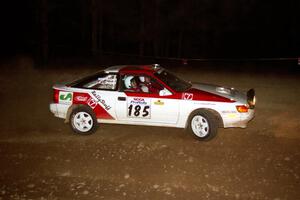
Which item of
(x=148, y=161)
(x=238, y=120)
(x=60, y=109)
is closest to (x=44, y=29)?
(x=60, y=109)

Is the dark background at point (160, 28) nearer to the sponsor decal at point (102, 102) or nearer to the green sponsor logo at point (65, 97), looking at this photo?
the green sponsor logo at point (65, 97)

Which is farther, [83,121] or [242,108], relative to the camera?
[83,121]

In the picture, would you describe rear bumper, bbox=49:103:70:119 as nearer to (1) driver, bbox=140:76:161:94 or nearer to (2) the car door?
(2) the car door

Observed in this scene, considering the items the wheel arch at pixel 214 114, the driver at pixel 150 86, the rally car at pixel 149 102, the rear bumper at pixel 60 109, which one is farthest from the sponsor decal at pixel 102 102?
the wheel arch at pixel 214 114

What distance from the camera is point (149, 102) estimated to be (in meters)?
8.05

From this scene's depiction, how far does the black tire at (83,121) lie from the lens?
847 centimetres

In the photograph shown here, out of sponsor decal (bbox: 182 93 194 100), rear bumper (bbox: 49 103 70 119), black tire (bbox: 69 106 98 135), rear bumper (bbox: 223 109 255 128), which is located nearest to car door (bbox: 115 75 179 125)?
sponsor decal (bbox: 182 93 194 100)

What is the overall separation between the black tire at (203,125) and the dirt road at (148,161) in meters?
0.17

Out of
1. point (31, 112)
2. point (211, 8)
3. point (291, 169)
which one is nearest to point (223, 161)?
point (291, 169)

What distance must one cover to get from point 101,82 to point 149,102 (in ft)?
4.09

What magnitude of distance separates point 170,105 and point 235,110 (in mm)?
1341

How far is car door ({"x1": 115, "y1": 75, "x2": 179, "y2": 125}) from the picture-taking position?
314 inches

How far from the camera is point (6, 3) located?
1372 inches

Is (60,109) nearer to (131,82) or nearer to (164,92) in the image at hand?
(131,82)
